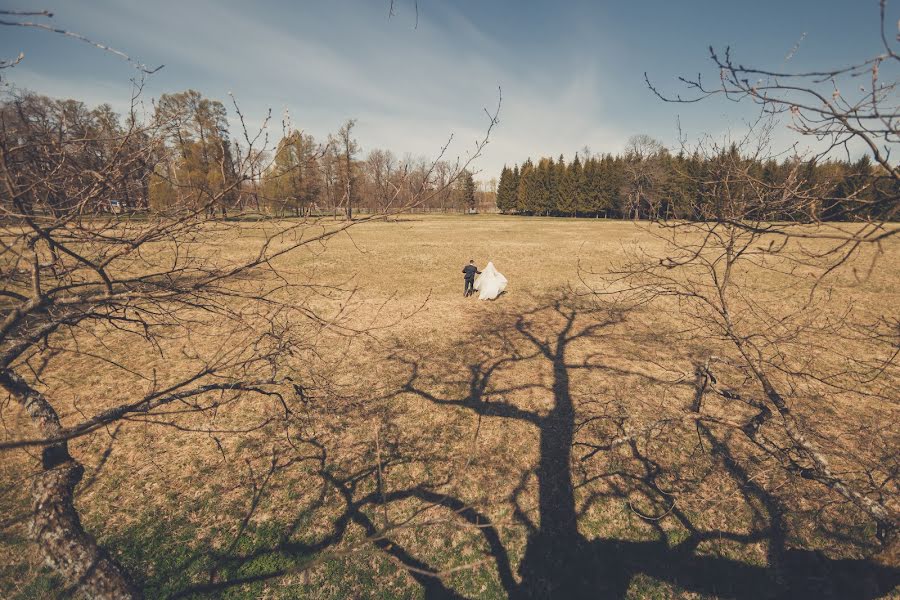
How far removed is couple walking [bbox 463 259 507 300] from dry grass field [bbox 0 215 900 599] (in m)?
4.59

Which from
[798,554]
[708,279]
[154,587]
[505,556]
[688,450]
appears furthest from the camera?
[708,279]

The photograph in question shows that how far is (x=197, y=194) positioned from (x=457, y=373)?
655 cm

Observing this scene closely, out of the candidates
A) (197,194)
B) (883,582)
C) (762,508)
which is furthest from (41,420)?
(762,508)

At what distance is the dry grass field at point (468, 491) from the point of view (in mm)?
4125

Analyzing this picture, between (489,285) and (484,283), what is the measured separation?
211mm

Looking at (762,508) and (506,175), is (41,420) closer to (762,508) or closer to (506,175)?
(762,508)

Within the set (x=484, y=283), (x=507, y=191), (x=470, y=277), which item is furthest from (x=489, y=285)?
(x=507, y=191)

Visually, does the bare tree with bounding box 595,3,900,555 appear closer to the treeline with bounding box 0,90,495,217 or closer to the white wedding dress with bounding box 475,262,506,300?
the treeline with bounding box 0,90,495,217

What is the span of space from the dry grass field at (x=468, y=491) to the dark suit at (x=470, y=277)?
4792 mm

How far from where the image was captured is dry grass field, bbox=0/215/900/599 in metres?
4.12

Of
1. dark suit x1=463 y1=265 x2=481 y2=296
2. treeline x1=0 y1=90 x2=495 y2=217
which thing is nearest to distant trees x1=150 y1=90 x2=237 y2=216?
treeline x1=0 y1=90 x2=495 y2=217

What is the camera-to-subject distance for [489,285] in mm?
13570

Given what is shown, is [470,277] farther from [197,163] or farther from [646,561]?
[197,163]

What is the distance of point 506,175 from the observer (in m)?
70.9
